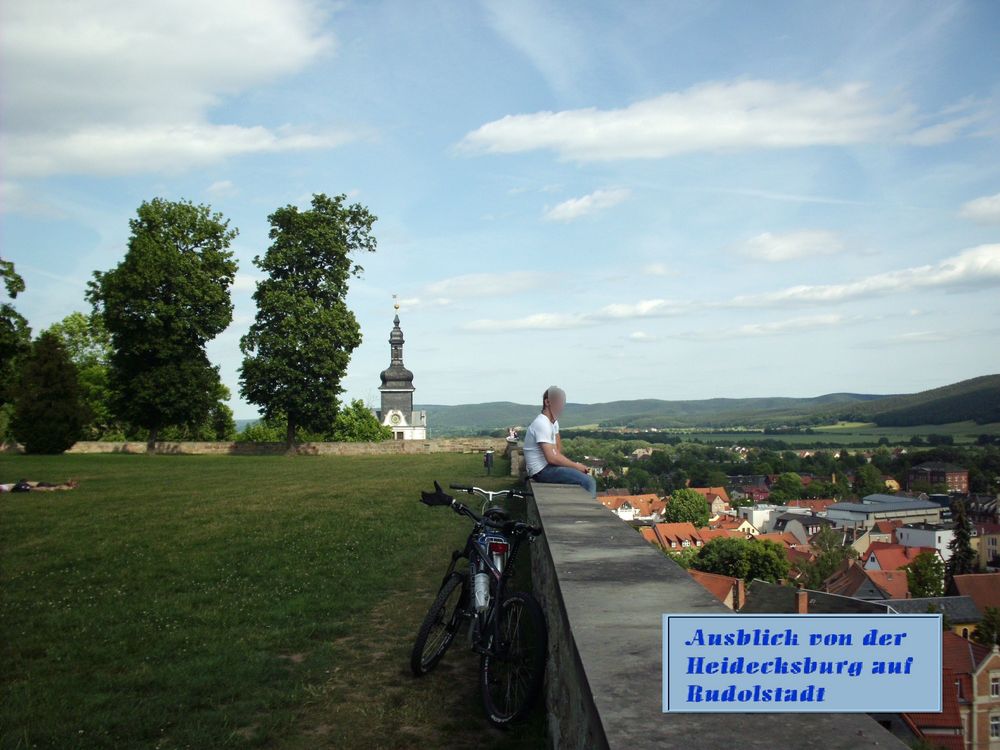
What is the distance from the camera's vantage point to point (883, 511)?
3672cm

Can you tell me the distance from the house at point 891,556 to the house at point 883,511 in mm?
3564

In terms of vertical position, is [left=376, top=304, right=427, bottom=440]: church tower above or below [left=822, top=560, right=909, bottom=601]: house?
above

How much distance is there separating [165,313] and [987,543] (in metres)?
31.8

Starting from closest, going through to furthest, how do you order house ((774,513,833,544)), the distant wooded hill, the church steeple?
house ((774,513,833,544)) < the distant wooded hill < the church steeple

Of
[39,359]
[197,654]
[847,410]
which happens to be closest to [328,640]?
[197,654]

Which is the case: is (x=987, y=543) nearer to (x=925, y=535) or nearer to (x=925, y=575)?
(x=925, y=575)

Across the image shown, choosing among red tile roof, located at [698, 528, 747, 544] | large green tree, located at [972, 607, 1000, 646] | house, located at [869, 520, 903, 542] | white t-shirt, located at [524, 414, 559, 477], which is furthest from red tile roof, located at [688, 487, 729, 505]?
white t-shirt, located at [524, 414, 559, 477]

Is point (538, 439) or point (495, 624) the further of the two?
point (538, 439)

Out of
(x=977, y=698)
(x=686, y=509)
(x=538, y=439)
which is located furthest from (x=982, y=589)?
(x=686, y=509)

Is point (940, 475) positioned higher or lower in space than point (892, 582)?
higher

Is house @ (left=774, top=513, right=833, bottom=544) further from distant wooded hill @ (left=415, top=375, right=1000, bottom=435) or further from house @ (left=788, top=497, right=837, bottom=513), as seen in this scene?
distant wooded hill @ (left=415, top=375, right=1000, bottom=435)

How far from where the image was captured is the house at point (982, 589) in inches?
348

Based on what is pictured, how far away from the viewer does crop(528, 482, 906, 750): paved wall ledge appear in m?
1.74

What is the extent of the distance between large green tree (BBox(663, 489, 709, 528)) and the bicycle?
35327mm
